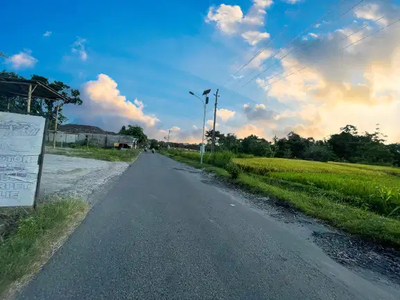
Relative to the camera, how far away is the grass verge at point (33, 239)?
2.40 meters

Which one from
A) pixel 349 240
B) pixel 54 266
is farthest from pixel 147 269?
pixel 349 240

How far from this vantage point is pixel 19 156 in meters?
3.89

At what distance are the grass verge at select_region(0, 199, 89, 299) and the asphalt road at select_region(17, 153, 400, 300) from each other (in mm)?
155

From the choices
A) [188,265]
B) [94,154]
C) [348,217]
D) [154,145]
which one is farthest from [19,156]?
[154,145]

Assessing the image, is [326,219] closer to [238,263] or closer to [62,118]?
[238,263]

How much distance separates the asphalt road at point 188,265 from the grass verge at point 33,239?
0.16 metres

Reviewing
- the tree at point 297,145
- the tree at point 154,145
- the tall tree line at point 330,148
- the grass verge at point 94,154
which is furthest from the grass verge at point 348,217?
the tree at point 154,145

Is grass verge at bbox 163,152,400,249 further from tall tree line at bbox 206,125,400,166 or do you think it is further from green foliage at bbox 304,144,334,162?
green foliage at bbox 304,144,334,162

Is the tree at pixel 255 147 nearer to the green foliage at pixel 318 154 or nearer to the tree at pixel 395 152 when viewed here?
the green foliage at pixel 318 154

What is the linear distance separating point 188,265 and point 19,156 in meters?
3.37

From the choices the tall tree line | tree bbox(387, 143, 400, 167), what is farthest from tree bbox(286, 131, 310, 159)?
tree bbox(387, 143, 400, 167)

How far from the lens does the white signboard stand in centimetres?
379

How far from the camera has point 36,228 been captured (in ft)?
11.2

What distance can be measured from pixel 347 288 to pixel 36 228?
4.36m
